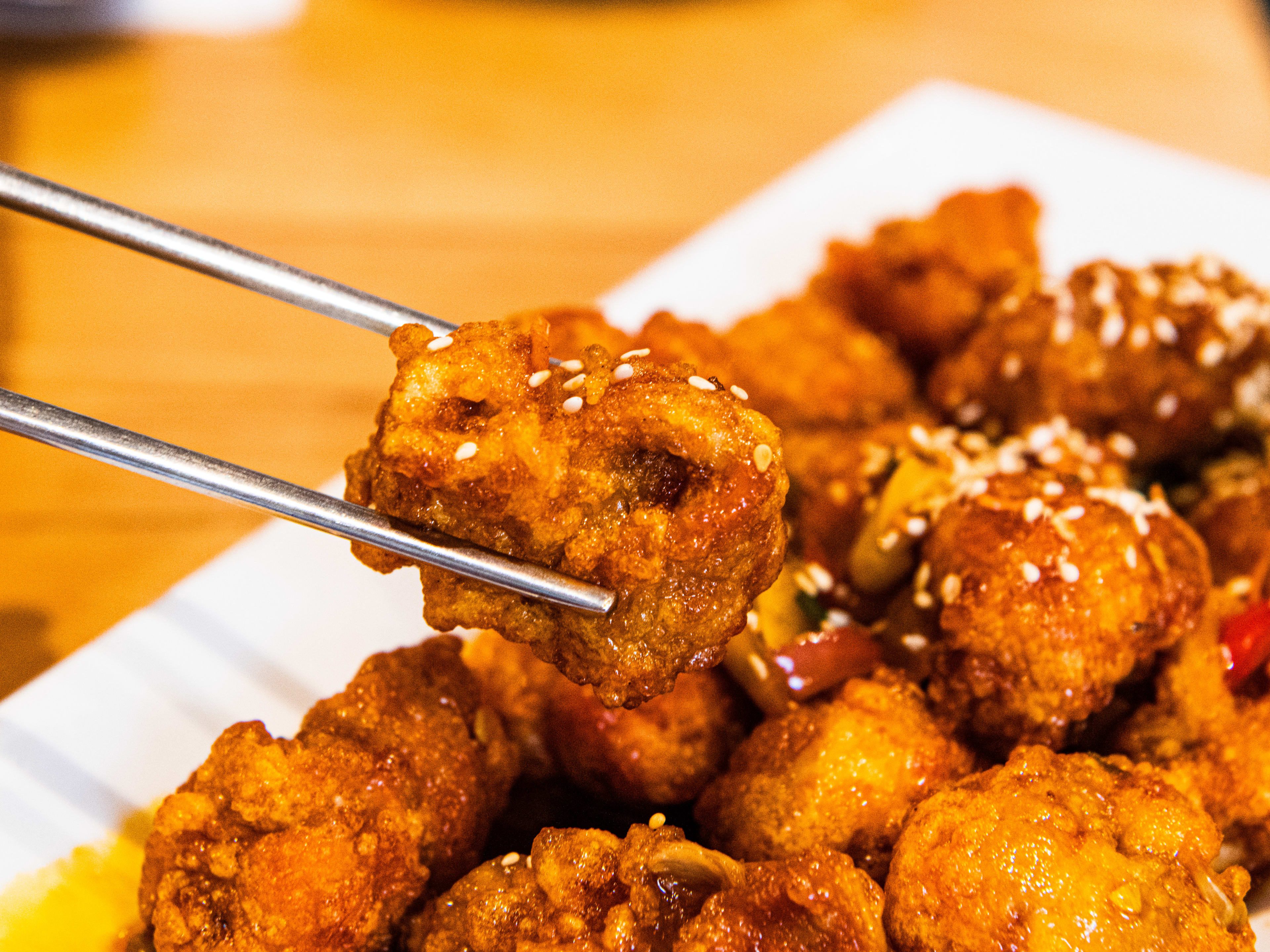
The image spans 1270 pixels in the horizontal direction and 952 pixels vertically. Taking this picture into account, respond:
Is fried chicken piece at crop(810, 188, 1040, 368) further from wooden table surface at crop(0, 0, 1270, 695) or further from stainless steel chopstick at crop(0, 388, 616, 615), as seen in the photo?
stainless steel chopstick at crop(0, 388, 616, 615)

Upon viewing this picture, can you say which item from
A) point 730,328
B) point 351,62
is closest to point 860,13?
point 351,62

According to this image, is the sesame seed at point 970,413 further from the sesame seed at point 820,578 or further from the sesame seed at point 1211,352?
the sesame seed at point 820,578

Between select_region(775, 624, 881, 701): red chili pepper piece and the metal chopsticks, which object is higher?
the metal chopsticks

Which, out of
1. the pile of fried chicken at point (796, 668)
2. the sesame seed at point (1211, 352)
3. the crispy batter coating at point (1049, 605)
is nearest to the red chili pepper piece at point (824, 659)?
the pile of fried chicken at point (796, 668)

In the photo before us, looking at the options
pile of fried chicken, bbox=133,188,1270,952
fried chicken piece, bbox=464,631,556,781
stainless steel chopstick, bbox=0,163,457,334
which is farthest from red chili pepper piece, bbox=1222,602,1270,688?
stainless steel chopstick, bbox=0,163,457,334

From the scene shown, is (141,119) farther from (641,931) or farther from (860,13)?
(641,931)

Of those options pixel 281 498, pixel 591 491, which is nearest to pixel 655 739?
pixel 591 491

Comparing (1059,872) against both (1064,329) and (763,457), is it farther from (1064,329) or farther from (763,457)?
(1064,329)
